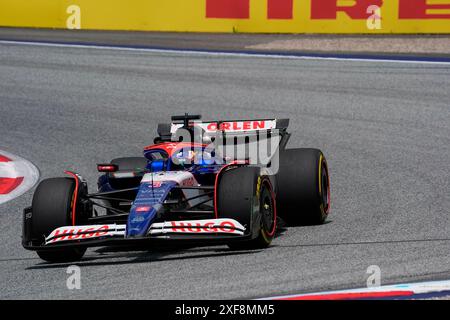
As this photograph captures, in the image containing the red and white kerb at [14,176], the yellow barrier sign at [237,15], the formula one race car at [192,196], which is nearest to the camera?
the formula one race car at [192,196]

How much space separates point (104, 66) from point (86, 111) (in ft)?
7.73

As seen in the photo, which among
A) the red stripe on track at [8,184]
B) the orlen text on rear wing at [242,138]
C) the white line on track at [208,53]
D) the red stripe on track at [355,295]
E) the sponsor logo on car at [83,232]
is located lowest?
the red stripe on track at [8,184]

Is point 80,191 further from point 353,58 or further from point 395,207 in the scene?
point 353,58

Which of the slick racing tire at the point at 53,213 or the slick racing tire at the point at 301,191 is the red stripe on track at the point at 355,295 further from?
the slick racing tire at the point at 301,191

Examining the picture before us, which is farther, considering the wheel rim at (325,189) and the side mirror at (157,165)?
the wheel rim at (325,189)

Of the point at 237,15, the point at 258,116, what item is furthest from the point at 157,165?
the point at 237,15

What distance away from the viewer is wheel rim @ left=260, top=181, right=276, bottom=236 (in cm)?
792

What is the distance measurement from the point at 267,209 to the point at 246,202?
53 centimetres

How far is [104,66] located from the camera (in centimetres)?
1755

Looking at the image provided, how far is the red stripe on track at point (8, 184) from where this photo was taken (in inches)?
441

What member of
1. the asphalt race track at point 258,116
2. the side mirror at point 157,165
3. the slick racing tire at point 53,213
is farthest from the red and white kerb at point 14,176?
the slick racing tire at point 53,213

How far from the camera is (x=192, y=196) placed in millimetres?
8453

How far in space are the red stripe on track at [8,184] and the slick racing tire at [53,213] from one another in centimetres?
326
